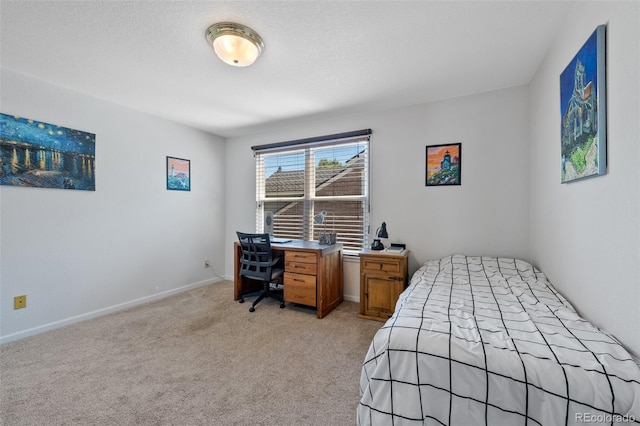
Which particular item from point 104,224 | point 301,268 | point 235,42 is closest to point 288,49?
point 235,42

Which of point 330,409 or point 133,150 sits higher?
point 133,150

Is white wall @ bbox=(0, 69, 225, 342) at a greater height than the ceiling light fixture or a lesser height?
lesser

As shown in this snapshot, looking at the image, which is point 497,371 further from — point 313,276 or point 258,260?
point 258,260

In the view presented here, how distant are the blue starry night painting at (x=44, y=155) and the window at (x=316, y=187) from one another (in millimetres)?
2074

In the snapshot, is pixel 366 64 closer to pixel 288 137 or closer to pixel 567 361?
pixel 288 137

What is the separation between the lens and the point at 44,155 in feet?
8.30

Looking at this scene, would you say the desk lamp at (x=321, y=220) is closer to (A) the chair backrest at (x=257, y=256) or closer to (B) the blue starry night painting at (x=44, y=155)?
(A) the chair backrest at (x=257, y=256)

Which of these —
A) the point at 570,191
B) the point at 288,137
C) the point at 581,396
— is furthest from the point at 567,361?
the point at 288,137

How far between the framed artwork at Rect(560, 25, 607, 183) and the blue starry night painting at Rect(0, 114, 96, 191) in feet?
13.8

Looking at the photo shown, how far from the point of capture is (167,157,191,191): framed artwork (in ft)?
11.9

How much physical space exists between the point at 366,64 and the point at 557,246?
2055mm

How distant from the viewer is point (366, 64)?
2.20 m

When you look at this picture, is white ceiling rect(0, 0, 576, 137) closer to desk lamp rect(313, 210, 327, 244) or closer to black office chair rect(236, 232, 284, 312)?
desk lamp rect(313, 210, 327, 244)

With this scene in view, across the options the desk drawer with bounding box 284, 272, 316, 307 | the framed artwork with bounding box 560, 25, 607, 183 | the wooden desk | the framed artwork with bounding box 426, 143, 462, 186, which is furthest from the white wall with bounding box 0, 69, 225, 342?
the framed artwork with bounding box 560, 25, 607, 183
